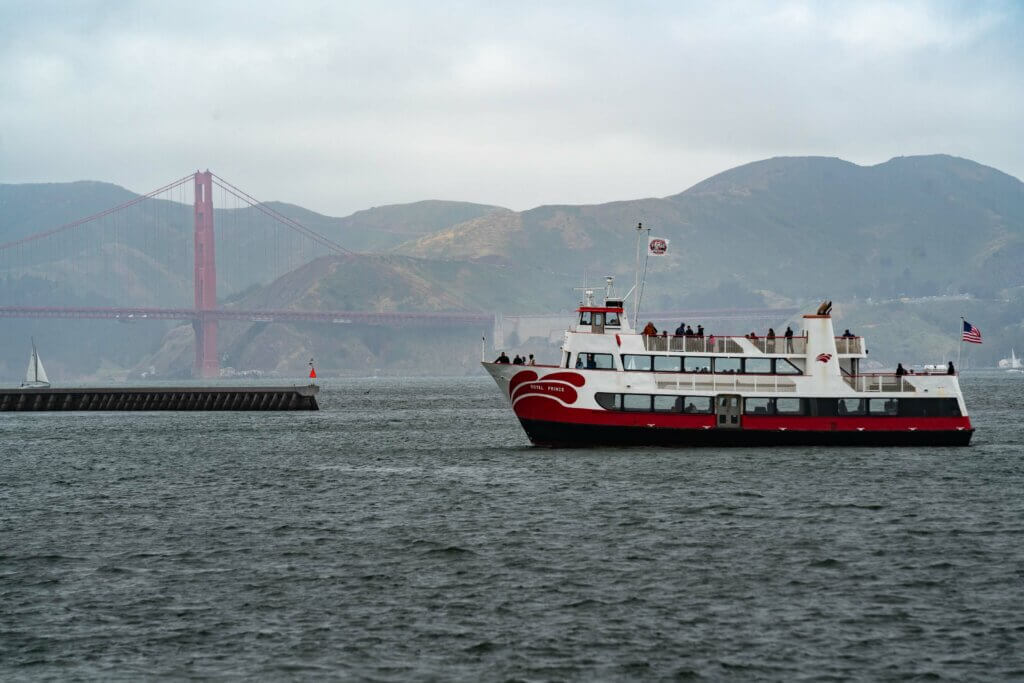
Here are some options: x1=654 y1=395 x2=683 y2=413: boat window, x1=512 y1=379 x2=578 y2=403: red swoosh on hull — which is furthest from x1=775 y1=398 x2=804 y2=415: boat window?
x1=512 y1=379 x2=578 y2=403: red swoosh on hull

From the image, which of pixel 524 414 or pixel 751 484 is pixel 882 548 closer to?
pixel 751 484

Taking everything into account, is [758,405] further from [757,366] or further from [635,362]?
[635,362]

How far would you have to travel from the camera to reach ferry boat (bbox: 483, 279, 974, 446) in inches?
2229

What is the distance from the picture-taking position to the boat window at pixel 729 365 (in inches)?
2275

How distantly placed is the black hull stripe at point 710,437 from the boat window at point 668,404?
834mm

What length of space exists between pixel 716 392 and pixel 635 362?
3.70 metres

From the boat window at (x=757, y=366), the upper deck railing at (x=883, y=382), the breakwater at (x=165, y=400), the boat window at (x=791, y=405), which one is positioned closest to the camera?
the boat window at (x=757, y=366)

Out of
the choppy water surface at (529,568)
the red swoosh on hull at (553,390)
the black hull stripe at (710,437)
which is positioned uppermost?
the red swoosh on hull at (553,390)

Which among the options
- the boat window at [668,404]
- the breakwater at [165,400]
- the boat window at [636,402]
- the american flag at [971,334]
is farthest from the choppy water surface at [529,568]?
the breakwater at [165,400]

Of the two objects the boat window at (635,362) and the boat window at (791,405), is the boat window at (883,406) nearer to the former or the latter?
the boat window at (791,405)

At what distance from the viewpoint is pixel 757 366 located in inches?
2286

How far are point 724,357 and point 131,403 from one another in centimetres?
7533

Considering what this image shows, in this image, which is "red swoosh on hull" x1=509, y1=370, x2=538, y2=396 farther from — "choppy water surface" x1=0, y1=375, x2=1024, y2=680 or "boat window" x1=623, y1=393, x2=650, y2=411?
"boat window" x1=623, y1=393, x2=650, y2=411

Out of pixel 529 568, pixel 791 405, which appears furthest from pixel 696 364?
pixel 529 568
